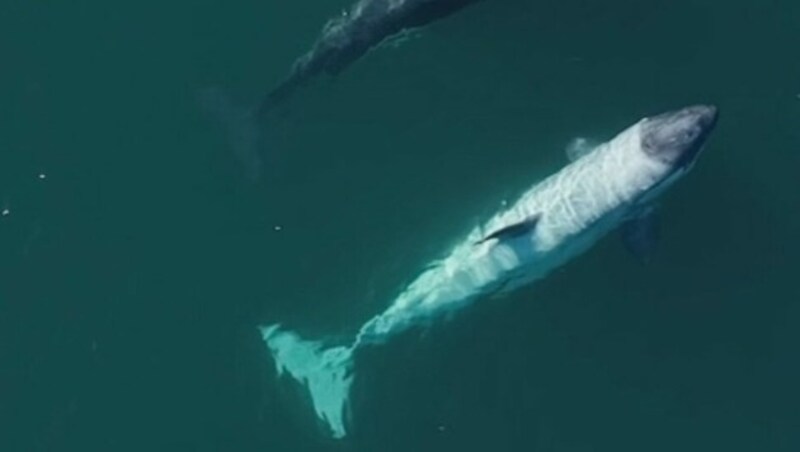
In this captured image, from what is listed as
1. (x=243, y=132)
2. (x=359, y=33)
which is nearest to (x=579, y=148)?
(x=359, y=33)

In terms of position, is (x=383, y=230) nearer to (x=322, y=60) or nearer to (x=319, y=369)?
(x=319, y=369)

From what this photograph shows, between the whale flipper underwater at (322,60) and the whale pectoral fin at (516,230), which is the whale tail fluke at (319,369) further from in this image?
the whale pectoral fin at (516,230)

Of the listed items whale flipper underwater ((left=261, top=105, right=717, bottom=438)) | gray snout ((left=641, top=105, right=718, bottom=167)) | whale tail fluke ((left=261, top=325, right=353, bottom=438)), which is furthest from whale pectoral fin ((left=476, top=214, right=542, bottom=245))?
whale tail fluke ((left=261, top=325, right=353, bottom=438))

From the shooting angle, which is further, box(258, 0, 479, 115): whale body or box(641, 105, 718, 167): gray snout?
box(258, 0, 479, 115): whale body

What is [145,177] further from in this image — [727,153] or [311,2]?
Answer: [727,153]

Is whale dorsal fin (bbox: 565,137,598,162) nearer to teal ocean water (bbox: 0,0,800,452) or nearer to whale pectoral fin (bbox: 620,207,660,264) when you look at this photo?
teal ocean water (bbox: 0,0,800,452)

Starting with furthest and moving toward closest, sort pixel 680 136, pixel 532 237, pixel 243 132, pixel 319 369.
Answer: pixel 243 132 → pixel 319 369 → pixel 532 237 → pixel 680 136
